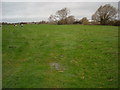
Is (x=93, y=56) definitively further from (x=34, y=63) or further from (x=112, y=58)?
(x=34, y=63)

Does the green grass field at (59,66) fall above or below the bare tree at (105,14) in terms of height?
below

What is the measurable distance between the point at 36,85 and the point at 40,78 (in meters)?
0.79

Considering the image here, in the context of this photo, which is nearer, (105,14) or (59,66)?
(59,66)

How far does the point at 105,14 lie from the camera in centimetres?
4650

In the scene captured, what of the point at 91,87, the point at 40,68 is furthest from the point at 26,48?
the point at 91,87

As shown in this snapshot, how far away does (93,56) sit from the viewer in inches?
522

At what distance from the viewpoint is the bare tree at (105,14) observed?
45188 mm

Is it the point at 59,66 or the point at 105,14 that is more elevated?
the point at 105,14

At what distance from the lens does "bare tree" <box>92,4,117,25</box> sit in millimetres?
45188

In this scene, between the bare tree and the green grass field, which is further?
the bare tree

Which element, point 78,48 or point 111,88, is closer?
point 111,88

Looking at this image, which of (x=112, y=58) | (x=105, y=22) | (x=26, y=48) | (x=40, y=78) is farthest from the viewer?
(x=105, y=22)

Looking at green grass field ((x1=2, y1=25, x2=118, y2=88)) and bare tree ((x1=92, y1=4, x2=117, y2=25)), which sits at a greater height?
bare tree ((x1=92, y1=4, x2=117, y2=25))

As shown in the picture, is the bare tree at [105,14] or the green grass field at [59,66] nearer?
the green grass field at [59,66]
